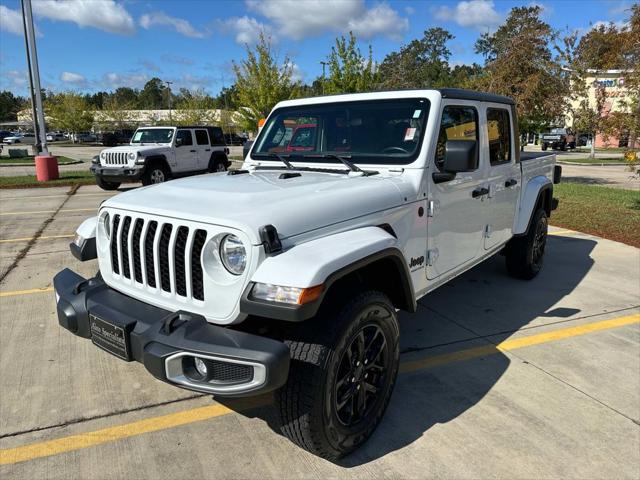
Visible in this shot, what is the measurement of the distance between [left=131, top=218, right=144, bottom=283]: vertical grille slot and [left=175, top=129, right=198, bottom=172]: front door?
40.7 ft

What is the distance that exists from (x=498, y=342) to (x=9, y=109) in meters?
128

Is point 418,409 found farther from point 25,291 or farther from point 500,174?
point 25,291

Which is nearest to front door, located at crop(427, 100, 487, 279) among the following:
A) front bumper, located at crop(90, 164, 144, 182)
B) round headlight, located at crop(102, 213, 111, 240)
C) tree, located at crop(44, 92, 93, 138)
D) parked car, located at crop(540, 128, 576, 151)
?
round headlight, located at crop(102, 213, 111, 240)

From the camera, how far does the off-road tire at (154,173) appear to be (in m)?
13.3

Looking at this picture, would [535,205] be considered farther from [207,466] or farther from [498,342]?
[207,466]

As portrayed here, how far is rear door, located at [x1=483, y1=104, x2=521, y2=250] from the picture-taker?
171 inches

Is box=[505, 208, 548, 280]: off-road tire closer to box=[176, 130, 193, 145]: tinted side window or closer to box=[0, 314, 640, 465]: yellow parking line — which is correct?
box=[0, 314, 640, 465]: yellow parking line

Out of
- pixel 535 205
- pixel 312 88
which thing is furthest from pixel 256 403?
pixel 312 88

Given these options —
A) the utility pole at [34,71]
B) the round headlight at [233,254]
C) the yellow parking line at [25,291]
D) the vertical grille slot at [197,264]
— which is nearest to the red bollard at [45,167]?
the utility pole at [34,71]

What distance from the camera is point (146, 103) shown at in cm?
12606

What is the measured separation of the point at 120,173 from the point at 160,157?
125 cm

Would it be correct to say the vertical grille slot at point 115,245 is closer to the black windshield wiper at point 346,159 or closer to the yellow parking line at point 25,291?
the black windshield wiper at point 346,159

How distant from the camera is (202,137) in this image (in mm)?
15578

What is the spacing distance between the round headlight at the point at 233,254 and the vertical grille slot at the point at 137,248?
2.00ft
